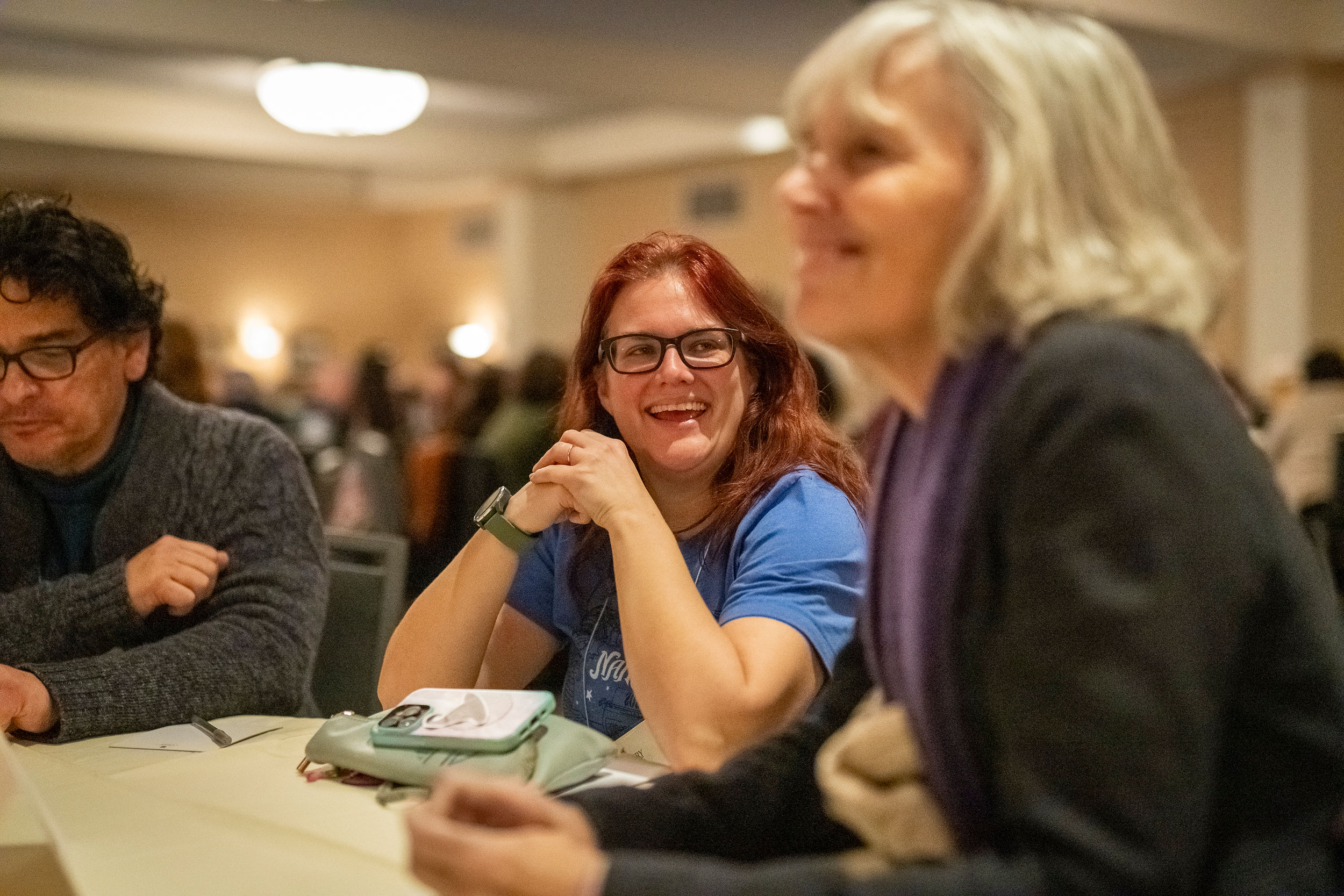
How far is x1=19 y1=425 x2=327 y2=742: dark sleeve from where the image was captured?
1.54 m

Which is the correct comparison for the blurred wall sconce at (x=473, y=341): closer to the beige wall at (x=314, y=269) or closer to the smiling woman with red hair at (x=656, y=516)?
the beige wall at (x=314, y=269)

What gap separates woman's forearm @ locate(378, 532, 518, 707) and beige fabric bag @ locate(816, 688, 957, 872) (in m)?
0.73

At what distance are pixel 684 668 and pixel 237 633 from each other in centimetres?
72

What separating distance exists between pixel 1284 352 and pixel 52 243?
7243mm

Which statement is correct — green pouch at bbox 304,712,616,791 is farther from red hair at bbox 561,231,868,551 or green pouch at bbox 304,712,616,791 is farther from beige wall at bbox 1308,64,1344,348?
beige wall at bbox 1308,64,1344,348

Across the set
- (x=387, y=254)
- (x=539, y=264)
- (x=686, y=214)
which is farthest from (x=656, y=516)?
(x=387, y=254)

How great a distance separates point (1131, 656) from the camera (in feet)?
2.13

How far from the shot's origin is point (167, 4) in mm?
6504

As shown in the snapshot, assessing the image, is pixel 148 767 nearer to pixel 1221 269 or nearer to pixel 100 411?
pixel 100 411

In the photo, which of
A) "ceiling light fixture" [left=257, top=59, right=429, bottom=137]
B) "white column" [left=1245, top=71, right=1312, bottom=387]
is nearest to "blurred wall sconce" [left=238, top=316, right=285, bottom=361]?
"ceiling light fixture" [left=257, top=59, right=429, bottom=137]

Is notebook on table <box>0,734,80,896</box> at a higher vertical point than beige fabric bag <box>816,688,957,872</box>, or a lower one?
lower

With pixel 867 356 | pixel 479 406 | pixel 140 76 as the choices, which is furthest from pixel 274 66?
pixel 867 356

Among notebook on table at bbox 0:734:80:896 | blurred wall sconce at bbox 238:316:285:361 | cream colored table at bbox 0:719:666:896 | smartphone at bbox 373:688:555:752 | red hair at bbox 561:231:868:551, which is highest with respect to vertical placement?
blurred wall sconce at bbox 238:316:285:361

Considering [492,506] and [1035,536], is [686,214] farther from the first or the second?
[1035,536]
